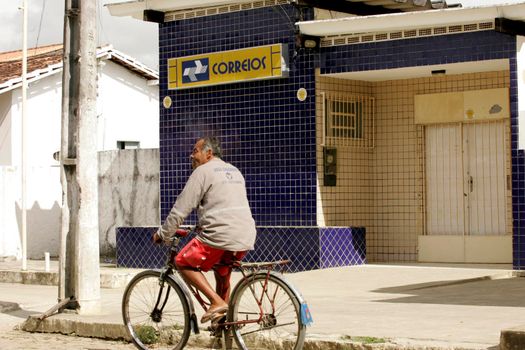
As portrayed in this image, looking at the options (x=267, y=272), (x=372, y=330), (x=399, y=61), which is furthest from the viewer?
(x=399, y=61)

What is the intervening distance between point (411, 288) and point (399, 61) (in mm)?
4103

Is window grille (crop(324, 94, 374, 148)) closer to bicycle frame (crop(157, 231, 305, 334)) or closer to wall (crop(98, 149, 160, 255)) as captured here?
wall (crop(98, 149, 160, 255))

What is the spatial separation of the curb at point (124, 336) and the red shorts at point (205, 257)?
3.01 ft

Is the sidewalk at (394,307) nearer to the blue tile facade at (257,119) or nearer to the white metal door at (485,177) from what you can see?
the white metal door at (485,177)

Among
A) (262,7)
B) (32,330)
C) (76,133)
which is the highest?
(262,7)

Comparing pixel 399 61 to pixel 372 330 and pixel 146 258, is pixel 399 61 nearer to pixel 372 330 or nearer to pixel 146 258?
pixel 146 258

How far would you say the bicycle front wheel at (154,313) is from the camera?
952 cm

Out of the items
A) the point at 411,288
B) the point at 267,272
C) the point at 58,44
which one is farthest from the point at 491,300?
the point at 58,44

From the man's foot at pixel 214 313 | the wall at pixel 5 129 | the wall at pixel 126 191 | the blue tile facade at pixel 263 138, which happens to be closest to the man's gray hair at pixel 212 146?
the man's foot at pixel 214 313

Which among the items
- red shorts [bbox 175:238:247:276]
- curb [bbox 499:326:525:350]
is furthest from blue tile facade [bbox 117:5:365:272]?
curb [bbox 499:326:525:350]

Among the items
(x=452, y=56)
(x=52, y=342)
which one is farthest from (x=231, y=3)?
(x=52, y=342)

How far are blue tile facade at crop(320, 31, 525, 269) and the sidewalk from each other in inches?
37.1

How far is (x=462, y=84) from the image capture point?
18.0 metres

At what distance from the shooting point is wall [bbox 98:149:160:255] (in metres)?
21.5
